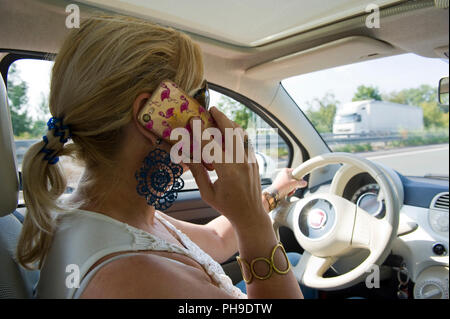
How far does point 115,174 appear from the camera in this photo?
0.99 metres

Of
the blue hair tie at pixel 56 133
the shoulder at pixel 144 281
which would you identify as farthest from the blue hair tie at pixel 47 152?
the shoulder at pixel 144 281

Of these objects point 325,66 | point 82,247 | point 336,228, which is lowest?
point 336,228

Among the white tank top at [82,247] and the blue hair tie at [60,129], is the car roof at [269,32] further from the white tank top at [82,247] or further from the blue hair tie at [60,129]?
the white tank top at [82,247]

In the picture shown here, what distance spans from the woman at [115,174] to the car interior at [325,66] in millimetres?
238

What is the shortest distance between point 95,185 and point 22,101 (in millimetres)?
932

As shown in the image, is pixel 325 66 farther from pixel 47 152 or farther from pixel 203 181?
pixel 47 152

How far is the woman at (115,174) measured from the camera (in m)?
0.86

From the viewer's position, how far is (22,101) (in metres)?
1.62

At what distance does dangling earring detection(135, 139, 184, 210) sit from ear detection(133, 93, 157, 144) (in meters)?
0.03

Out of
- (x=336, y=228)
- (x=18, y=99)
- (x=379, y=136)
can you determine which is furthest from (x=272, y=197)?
(x=18, y=99)

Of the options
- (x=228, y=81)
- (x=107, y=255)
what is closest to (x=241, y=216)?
(x=107, y=255)

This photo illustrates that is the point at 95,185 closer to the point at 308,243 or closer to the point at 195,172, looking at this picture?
the point at 195,172

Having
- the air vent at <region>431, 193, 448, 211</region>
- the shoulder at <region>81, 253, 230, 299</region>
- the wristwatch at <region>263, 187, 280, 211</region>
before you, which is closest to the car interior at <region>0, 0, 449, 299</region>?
the air vent at <region>431, 193, 448, 211</region>

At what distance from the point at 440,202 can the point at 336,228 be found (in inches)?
22.8
